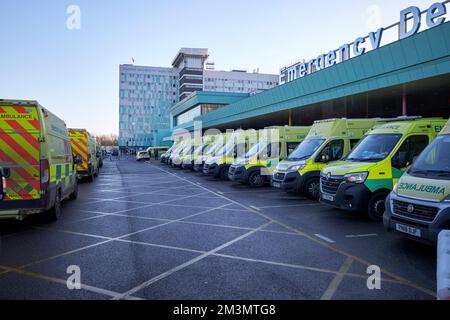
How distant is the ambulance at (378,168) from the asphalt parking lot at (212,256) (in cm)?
49

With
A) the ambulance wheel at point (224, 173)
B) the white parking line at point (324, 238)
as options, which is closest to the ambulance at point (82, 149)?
the ambulance wheel at point (224, 173)

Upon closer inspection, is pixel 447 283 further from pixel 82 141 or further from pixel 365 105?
pixel 365 105

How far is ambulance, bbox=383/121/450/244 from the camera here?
5.05 meters

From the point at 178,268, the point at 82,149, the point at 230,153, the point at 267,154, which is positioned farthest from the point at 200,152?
the point at 178,268

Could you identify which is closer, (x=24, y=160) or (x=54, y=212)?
(x=24, y=160)

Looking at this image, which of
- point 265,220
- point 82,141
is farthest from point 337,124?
point 82,141

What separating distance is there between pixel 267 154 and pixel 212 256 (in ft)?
31.5

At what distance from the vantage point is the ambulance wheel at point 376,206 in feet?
26.3

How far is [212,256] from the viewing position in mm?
5668

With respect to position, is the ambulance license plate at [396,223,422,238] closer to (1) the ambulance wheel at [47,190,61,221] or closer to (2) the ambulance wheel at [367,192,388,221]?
(2) the ambulance wheel at [367,192,388,221]

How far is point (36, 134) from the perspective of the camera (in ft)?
24.7

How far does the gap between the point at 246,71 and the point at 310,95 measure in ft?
390

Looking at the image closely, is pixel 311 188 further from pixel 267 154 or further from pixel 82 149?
pixel 82 149

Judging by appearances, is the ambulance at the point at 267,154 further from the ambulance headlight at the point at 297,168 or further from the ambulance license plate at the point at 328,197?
the ambulance license plate at the point at 328,197
